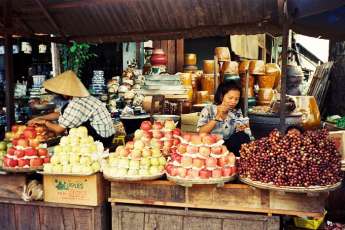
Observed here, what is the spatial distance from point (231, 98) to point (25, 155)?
6.98 ft

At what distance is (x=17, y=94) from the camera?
738 centimetres

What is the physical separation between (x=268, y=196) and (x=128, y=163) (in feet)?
3.69

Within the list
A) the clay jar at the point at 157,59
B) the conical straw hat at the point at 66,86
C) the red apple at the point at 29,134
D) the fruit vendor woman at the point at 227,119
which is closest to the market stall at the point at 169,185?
the red apple at the point at 29,134

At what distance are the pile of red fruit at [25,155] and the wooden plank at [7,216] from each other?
0.39 m

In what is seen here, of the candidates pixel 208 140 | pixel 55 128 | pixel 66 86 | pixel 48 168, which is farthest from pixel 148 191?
pixel 66 86

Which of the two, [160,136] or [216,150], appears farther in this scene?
[160,136]

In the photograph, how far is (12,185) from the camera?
11.4 ft

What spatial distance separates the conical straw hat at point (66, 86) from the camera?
15.3ft

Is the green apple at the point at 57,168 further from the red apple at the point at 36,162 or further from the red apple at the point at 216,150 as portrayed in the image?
the red apple at the point at 216,150

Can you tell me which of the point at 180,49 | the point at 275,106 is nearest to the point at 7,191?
the point at 275,106

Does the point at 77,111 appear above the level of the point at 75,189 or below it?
above

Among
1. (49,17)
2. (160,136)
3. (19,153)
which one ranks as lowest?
(19,153)

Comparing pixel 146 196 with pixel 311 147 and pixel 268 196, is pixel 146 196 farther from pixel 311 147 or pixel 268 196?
pixel 311 147

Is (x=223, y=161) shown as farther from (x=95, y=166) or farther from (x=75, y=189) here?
(x=75, y=189)
